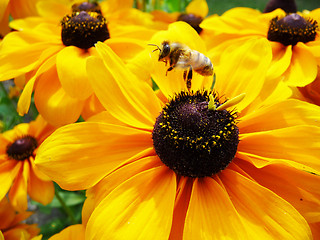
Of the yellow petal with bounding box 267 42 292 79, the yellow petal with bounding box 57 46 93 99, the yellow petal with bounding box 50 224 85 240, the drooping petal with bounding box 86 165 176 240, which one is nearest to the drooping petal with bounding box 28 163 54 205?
the yellow petal with bounding box 50 224 85 240

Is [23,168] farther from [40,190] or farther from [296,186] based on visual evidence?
[296,186]

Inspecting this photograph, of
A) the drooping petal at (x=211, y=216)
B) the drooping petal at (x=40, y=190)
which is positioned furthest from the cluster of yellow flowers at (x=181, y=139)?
the drooping petal at (x=40, y=190)

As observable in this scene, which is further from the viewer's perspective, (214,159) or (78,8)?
(78,8)

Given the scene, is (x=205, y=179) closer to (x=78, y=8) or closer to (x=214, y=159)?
Result: (x=214, y=159)

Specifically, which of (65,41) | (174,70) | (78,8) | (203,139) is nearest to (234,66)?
(174,70)

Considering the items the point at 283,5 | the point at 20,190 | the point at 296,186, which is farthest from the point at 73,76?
the point at 283,5

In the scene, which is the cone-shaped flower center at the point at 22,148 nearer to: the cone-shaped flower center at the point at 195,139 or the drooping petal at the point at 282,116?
the cone-shaped flower center at the point at 195,139

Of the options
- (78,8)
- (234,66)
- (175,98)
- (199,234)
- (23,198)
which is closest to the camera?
(199,234)
